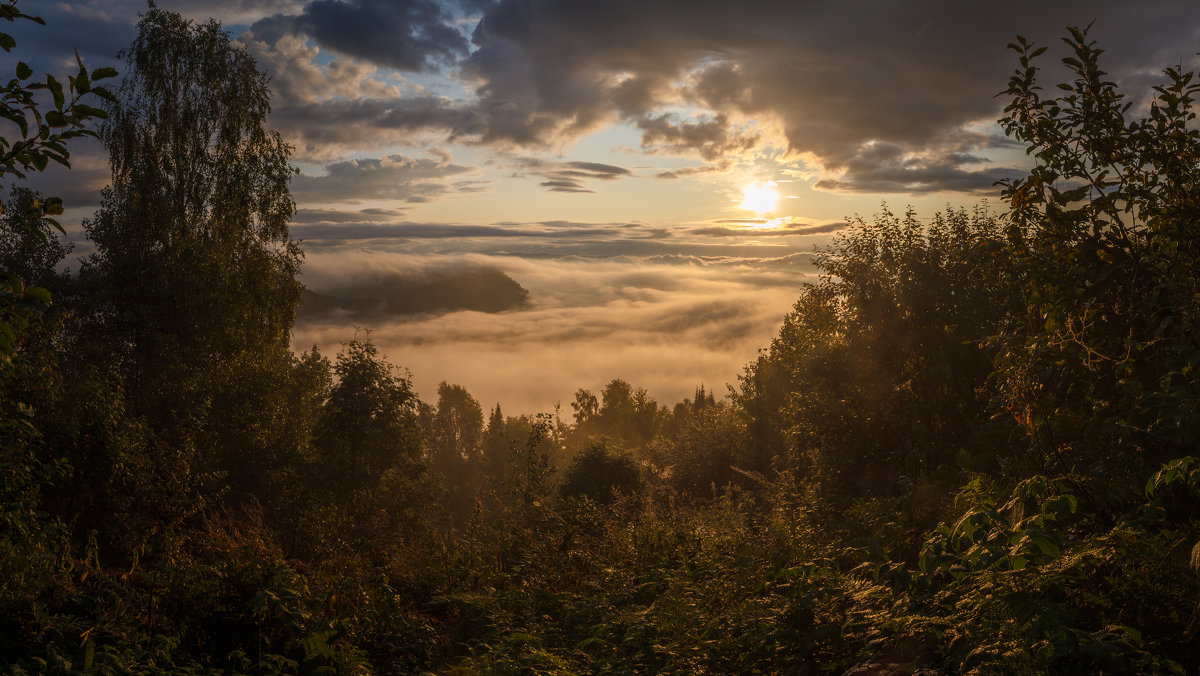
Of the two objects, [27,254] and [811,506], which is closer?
[811,506]

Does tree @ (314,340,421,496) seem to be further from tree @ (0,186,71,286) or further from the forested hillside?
tree @ (0,186,71,286)

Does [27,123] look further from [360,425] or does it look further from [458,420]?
[458,420]

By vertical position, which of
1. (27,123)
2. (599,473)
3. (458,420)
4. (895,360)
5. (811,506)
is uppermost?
(27,123)

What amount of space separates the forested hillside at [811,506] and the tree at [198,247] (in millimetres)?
175

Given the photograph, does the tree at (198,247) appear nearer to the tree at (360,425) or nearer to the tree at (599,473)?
the tree at (360,425)

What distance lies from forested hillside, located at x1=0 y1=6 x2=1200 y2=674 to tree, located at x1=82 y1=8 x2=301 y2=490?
17 centimetres

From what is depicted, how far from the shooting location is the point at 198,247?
2119cm

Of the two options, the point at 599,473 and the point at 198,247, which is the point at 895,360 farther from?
the point at 198,247

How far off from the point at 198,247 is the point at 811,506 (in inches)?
797

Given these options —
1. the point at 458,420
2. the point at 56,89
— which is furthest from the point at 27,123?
the point at 458,420

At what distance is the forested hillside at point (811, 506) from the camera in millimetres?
3859

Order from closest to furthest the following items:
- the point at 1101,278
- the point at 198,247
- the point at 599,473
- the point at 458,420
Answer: the point at 1101,278, the point at 198,247, the point at 599,473, the point at 458,420

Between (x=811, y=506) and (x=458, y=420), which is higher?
(x=811, y=506)

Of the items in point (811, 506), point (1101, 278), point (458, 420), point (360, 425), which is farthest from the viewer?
point (458, 420)
